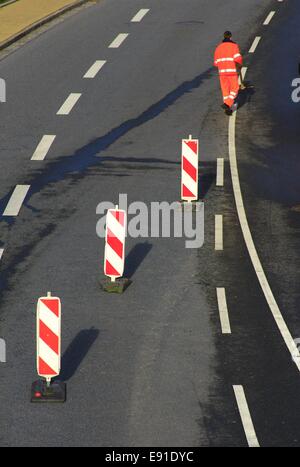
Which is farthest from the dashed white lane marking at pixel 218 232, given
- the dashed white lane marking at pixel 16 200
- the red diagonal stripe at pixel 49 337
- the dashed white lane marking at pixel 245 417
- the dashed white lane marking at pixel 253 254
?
the red diagonal stripe at pixel 49 337

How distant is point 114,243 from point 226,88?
12.6m

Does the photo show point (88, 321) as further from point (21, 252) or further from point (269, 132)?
point (269, 132)

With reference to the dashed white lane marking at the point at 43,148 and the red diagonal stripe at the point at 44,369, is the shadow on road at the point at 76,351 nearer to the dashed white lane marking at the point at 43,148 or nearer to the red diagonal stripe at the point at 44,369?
the red diagonal stripe at the point at 44,369

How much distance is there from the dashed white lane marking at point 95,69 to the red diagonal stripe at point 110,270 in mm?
16558

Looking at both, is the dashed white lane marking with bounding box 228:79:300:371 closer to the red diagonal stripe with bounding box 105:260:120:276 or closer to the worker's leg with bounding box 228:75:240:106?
the worker's leg with bounding box 228:75:240:106

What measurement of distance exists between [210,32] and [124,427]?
2847cm

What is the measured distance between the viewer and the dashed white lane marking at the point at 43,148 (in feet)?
110

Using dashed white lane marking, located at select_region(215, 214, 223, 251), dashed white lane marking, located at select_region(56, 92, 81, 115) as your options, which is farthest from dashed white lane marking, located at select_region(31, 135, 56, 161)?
dashed white lane marking, located at select_region(215, 214, 223, 251)

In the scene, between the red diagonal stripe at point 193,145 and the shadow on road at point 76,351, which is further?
the red diagonal stripe at point 193,145

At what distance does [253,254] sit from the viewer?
26844mm

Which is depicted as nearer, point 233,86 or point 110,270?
point 110,270

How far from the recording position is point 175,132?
116 ft

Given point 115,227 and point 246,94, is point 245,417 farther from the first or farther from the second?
point 246,94

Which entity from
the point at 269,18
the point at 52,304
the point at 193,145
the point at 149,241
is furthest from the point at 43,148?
the point at 269,18
